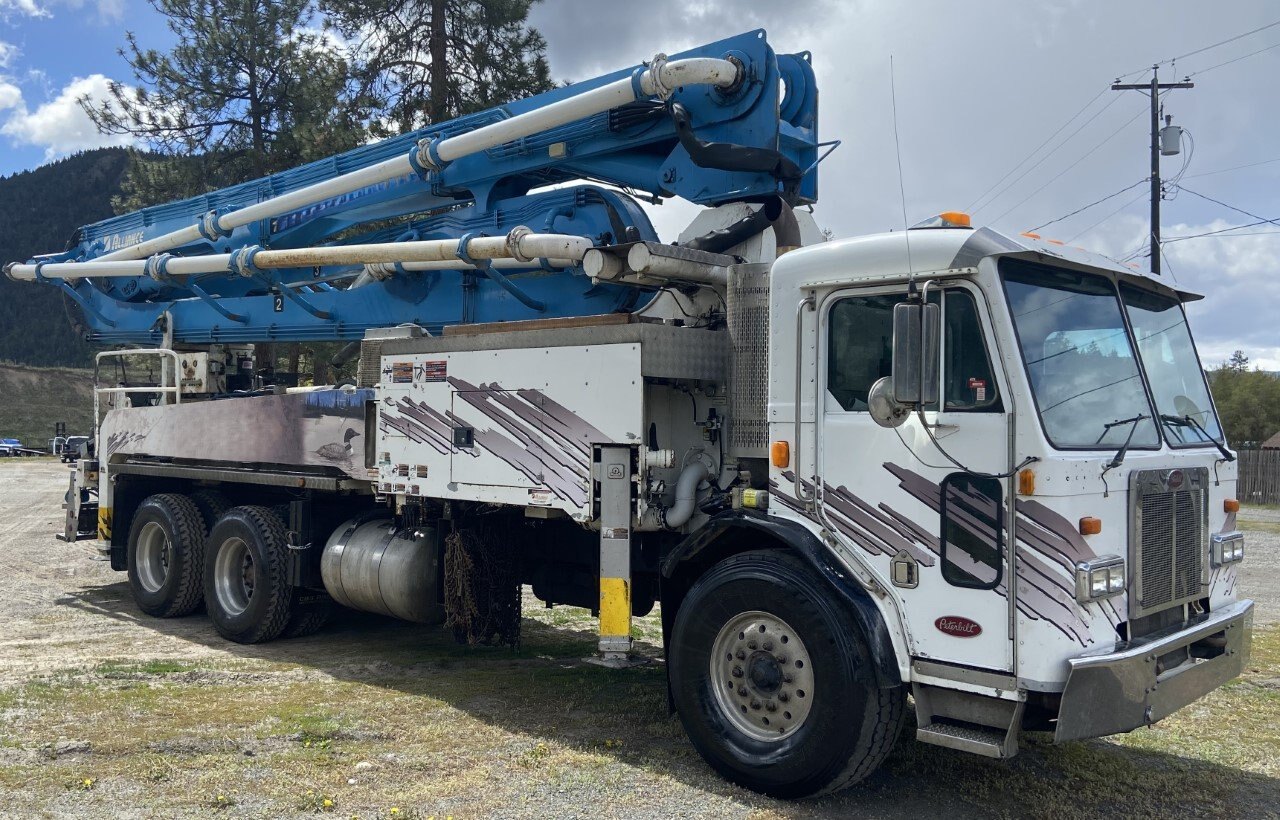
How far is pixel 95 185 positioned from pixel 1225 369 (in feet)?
383

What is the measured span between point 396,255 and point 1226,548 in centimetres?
582

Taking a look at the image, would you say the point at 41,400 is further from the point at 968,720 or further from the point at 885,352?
the point at 968,720

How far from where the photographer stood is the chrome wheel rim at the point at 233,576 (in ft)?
29.3

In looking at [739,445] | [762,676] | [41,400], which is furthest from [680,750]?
[41,400]

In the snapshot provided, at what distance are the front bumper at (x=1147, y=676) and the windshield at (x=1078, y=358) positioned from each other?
900 millimetres

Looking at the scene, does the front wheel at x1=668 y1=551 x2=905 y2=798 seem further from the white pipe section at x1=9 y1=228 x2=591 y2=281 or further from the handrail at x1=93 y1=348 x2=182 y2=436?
the handrail at x1=93 y1=348 x2=182 y2=436

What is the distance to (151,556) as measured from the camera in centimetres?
1012

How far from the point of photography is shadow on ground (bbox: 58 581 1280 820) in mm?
5016

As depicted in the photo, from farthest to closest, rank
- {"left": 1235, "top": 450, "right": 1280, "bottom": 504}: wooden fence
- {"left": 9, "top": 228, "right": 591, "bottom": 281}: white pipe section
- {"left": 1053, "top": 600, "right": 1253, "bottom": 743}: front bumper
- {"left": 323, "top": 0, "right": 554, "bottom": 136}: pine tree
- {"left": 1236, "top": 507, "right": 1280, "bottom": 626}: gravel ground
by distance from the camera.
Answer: {"left": 1235, "top": 450, "right": 1280, "bottom": 504}: wooden fence < {"left": 323, "top": 0, "right": 554, "bottom": 136}: pine tree < {"left": 1236, "top": 507, "right": 1280, "bottom": 626}: gravel ground < {"left": 9, "top": 228, "right": 591, "bottom": 281}: white pipe section < {"left": 1053, "top": 600, "right": 1253, "bottom": 743}: front bumper

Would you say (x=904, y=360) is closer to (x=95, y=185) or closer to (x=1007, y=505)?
(x=1007, y=505)

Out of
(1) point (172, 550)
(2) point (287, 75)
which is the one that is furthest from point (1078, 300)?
(2) point (287, 75)

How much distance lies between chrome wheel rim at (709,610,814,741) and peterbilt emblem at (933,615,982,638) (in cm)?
64

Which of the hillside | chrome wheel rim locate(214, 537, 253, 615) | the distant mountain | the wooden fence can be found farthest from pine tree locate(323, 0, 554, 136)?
the distant mountain

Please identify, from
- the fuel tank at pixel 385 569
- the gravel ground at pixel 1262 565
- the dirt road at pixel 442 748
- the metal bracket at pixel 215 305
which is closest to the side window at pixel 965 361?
the dirt road at pixel 442 748
